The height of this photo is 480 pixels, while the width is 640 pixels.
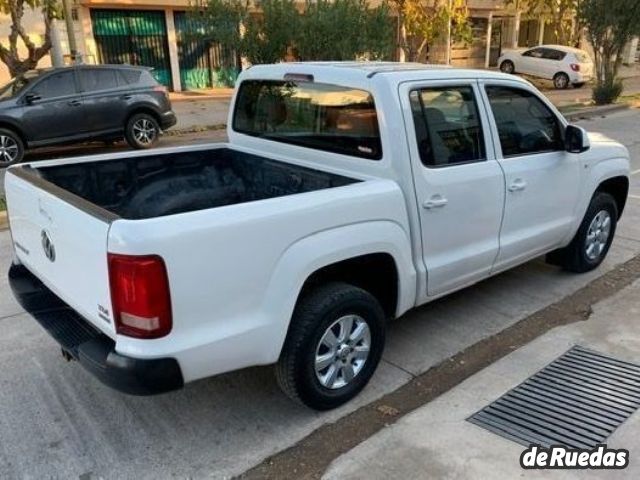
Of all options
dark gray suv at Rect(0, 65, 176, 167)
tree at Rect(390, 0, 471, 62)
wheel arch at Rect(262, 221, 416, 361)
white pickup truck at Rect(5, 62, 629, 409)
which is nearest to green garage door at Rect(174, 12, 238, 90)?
tree at Rect(390, 0, 471, 62)

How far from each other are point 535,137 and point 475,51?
1186 inches

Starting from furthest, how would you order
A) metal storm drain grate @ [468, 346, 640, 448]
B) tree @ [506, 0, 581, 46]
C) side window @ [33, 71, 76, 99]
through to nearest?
tree @ [506, 0, 581, 46] → side window @ [33, 71, 76, 99] → metal storm drain grate @ [468, 346, 640, 448]

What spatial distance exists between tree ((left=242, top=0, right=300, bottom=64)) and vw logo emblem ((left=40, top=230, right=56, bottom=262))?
10.8 m

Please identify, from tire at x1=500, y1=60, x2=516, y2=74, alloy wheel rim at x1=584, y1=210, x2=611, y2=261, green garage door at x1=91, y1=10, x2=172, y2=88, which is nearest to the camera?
alloy wheel rim at x1=584, y1=210, x2=611, y2=261

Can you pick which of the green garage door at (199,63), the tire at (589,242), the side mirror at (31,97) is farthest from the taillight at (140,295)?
the green garage door at (199,63)

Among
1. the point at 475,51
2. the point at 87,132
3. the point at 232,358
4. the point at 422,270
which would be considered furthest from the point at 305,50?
the point at 475,51

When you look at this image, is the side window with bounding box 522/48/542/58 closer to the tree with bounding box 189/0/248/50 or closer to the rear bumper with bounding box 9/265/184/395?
the tree with bounding box 189/0/248/50

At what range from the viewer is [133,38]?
806 inches

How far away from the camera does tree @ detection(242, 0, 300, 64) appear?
42.6 feet

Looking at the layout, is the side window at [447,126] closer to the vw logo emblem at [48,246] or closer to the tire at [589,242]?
the tire at [589,242]

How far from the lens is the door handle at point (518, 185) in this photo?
13.1 ft

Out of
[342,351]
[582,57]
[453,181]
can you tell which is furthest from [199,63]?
[342,351]

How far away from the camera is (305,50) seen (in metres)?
13.0

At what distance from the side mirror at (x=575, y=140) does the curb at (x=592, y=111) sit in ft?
40.5
